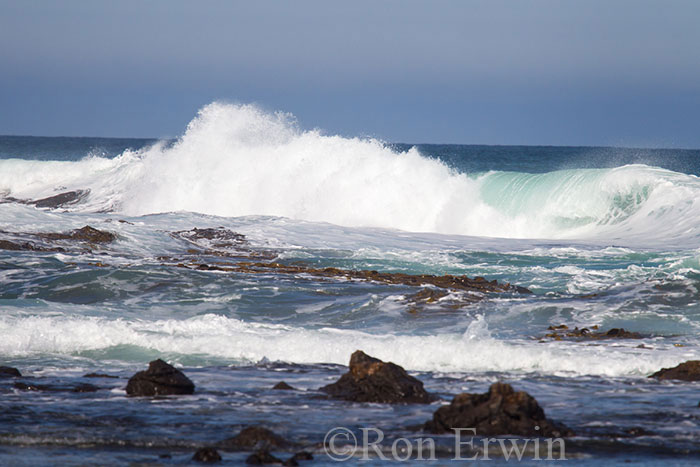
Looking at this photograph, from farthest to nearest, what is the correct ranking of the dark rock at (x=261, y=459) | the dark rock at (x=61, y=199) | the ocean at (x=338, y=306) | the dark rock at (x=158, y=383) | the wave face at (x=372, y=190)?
the dark rock at (x=61, y=199) → the wave face at (x=372, y=190) → the dark rock at (x=158, y=383) → the ocean at (x=338, y=306) → the dark rock at (x=261, y=459)

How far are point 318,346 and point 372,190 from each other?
65.4ft

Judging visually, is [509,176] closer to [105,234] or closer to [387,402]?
[105,234]

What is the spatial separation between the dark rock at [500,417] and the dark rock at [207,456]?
142 cm

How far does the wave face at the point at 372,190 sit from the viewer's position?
2827cm

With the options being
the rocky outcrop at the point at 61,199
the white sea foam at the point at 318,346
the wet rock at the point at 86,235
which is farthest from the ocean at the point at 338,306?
the rocky outcrop at the point at 61,199

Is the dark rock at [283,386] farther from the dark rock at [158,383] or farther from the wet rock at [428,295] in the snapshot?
the wet rock at [428,295]

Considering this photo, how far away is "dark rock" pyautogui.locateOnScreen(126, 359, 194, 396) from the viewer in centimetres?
723

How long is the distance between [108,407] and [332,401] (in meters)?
1.58

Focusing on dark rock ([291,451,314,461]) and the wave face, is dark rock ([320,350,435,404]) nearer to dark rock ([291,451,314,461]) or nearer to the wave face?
dark rock ([291,451,314,461])

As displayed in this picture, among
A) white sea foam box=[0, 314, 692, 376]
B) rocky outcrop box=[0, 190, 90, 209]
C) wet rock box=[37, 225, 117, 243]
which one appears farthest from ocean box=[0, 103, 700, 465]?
rocky outcrop box=[0, 190, 90, 209]

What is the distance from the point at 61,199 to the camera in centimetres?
3700

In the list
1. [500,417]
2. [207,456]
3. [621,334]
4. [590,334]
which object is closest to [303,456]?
[207,456]

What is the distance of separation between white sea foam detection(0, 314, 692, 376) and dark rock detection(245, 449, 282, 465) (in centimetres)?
382

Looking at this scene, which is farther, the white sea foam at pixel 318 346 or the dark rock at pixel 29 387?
the white sea foam at pixel 318 346
